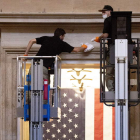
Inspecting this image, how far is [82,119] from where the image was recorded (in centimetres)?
1433

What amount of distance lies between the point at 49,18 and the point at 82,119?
16.7ft

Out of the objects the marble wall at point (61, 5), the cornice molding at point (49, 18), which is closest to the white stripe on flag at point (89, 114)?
the marble wall at point (61, 5)

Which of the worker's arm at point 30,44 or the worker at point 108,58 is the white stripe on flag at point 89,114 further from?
the worker at point 108,58

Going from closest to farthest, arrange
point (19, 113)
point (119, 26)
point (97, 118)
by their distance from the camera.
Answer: point (119, 26) < point (19, 113) < point (97, 118)

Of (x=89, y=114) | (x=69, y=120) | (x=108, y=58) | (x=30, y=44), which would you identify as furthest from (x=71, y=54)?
(x=69, y=120)

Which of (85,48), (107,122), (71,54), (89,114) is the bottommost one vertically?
(107,122)

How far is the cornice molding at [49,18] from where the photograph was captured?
9992 millimetres

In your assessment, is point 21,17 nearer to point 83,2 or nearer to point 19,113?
point 83,2

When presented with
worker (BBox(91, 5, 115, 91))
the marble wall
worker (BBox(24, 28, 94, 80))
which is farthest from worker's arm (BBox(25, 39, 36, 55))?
worker (BBox(91, 5, 115, 91))

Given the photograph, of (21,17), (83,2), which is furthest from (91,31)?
(21,17)

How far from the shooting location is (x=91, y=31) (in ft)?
33.8

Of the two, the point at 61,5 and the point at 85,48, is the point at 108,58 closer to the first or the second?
the point at 85,48

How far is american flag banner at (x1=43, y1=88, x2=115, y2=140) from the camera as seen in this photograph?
14.2 meters

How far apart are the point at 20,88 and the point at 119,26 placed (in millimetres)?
2195
